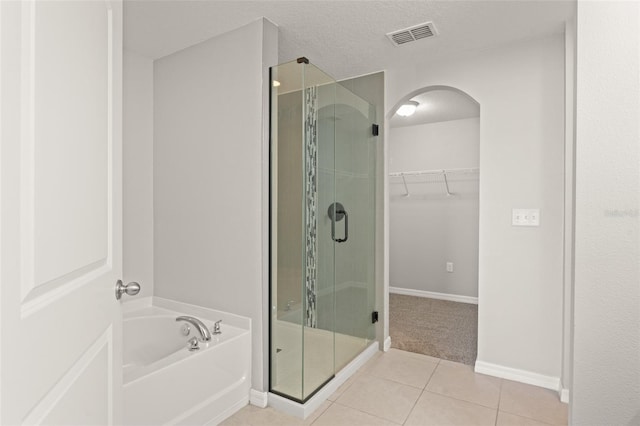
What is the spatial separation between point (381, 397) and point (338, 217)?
1204mm

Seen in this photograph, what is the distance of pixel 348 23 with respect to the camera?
226 centimetres

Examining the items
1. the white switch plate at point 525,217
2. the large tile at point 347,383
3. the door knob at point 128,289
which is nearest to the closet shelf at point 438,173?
the white switch plate at point 525,217

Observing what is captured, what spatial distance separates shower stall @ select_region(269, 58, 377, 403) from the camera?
2.19 metres

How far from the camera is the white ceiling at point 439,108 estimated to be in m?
3.87

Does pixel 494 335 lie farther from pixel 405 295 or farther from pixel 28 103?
pixel 28 103

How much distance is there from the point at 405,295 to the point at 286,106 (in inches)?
144

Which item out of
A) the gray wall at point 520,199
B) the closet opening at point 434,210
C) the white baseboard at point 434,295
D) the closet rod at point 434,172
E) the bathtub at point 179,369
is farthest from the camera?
the white baseboard at point 434,295

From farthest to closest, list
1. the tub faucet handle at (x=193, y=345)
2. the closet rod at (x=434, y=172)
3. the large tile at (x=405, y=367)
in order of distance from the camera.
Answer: the closet rod at (x=434, y=172) < the large tile at (x=405, y=367) < the tub faucet handle at (x=193, y=345)

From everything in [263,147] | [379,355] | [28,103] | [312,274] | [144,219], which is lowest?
[379,355]

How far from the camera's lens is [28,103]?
0.61 m

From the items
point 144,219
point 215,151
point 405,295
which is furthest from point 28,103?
point 405,295

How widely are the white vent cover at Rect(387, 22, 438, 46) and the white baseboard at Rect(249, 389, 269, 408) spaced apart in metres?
2.43

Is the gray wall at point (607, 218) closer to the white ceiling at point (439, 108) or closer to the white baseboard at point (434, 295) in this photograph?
the white ceiling at point (439, 108)

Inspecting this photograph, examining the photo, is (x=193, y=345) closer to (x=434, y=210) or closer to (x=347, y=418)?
(x=347, y=418)
